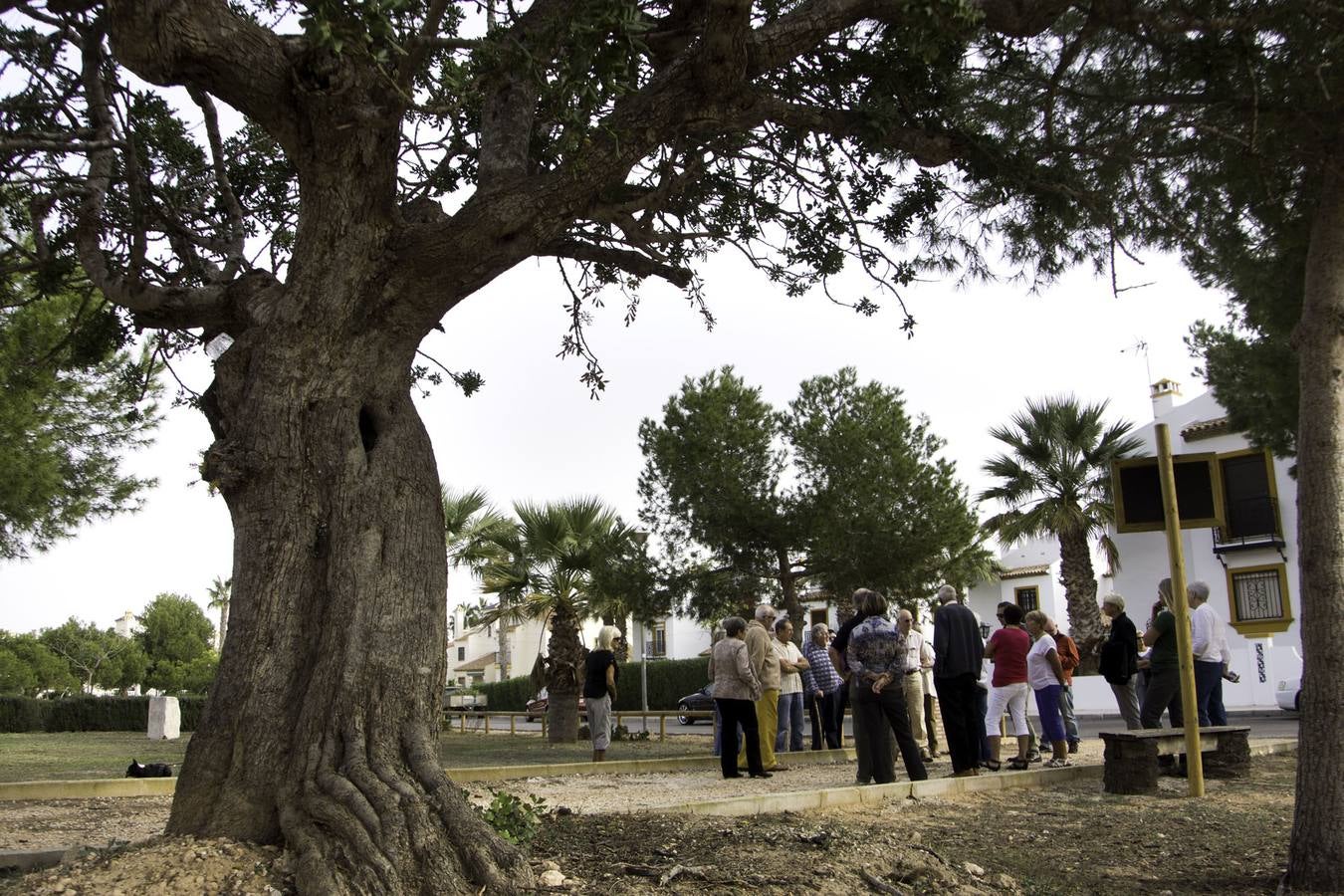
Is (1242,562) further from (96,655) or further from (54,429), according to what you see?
(96,655)

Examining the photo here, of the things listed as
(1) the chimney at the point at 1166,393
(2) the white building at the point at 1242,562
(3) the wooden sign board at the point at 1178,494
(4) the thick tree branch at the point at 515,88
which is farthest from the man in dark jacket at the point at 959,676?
(1) the chimney at the point at 1166,393

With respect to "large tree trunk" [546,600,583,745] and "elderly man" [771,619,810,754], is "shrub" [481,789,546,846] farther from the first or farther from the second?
"large tree trunk" [546,600,583,745]

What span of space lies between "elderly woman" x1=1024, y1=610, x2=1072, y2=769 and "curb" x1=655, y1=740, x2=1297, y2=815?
19.8 inches

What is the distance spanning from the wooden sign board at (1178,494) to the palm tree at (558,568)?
13.1 meters

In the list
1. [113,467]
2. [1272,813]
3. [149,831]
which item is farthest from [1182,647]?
[113,467]

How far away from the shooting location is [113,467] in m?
18.4

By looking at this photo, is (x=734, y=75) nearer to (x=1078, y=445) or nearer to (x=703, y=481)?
(x=703, y=481)

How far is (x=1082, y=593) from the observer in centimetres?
2802

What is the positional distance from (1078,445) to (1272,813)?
2091 centimetres

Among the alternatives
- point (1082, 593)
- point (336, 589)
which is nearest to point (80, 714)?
point (1082, 593)

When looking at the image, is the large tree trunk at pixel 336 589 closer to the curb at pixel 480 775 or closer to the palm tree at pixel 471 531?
the curb at pixel 480 775

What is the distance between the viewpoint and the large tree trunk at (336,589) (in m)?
4.46

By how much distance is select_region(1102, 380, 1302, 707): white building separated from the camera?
2691 centimetres

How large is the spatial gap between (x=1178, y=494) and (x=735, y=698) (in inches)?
164
